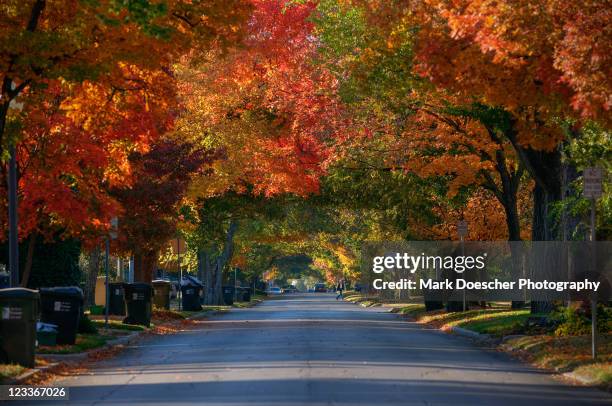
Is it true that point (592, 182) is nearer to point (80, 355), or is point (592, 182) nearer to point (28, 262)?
point (80, 355)

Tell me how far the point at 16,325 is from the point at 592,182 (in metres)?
9.92

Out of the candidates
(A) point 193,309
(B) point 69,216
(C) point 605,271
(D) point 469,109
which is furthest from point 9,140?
(A) point 193,309

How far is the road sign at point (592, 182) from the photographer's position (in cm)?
2002

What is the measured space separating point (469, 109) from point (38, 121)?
9.58m

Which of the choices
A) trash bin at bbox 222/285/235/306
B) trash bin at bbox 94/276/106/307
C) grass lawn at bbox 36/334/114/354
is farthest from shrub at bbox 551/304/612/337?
trash bin at bbox 222/285/235/306

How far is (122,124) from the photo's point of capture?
28.3 m

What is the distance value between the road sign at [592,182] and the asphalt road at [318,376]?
3.09 meters

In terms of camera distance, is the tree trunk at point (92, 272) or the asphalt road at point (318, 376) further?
the tree trunk at point (92, 272)

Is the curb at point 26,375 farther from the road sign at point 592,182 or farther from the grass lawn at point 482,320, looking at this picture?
the grass lawn at point 482,320

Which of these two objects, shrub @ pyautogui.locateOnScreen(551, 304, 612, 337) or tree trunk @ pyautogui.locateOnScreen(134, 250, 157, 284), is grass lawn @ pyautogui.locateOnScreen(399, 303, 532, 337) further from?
tree trunk @ pyautogui.locateOnScreen(134, 250, 157, 284)

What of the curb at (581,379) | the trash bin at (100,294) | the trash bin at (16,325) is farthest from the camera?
the trash bin at (100,294)

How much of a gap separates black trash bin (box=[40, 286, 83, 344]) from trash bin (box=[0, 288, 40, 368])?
5390 millimetres

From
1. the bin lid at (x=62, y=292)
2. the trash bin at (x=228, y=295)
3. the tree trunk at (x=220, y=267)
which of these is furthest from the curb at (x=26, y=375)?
the trash bin at (x=228, y=295)

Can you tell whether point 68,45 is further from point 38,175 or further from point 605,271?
point 605,271
